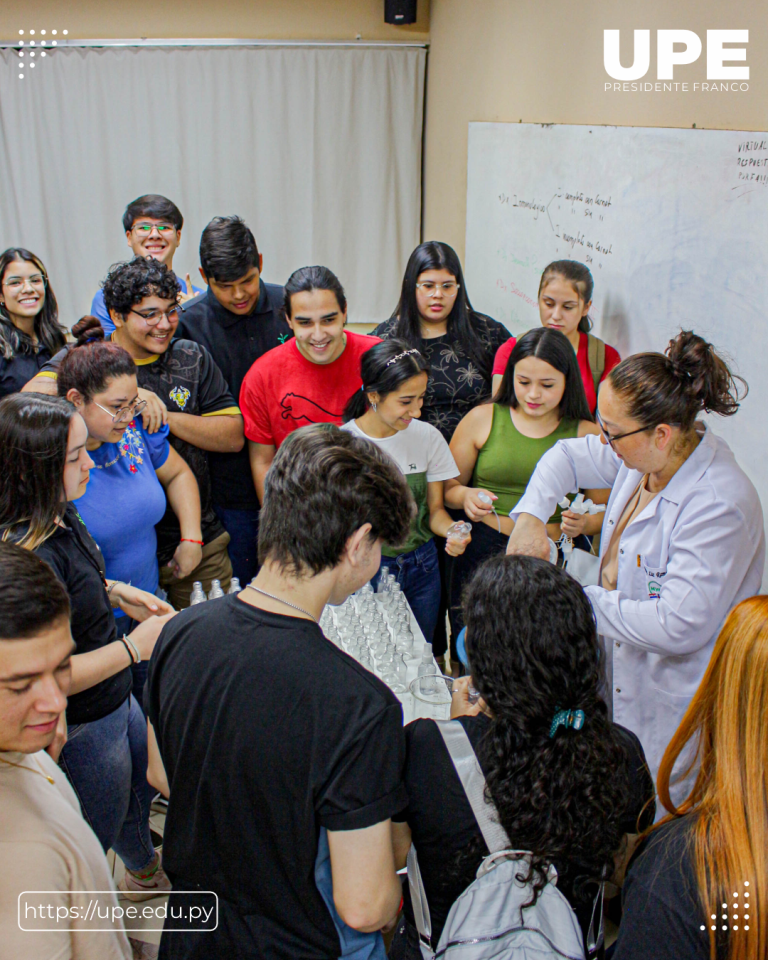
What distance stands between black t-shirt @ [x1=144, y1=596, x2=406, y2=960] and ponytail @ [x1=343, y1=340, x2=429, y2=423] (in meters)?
1.45

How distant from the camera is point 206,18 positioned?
585cm

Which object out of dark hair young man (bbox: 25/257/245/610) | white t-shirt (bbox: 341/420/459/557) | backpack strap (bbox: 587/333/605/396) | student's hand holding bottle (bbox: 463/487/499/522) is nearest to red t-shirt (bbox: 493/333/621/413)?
backpack strap (bbox: 587/333/605/396)

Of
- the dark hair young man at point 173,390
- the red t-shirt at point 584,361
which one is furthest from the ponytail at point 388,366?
the dark hair young man at point 173,390

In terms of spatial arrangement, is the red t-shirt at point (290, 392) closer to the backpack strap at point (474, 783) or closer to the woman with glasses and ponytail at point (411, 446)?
the woman with glasses and ponytail at point (411, 446)

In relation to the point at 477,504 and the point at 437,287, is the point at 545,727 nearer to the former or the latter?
the point at 477,504

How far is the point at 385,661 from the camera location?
82.1 inches

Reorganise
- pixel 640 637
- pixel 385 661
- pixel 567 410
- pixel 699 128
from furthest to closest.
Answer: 1. pixel 567 410
2. pixel 699 128
3. pixel 385 661
4. pixel 640 637

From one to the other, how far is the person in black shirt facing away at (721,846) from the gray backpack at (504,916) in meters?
0.12

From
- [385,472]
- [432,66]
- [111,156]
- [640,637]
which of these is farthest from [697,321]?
[111,156]

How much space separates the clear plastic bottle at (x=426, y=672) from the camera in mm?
1953

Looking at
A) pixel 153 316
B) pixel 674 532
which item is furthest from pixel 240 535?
pixel 674 532

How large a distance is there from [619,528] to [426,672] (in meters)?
0.66

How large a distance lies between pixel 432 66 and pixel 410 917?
6099 mm

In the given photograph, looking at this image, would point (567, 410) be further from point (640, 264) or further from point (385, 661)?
point (385, 661)
